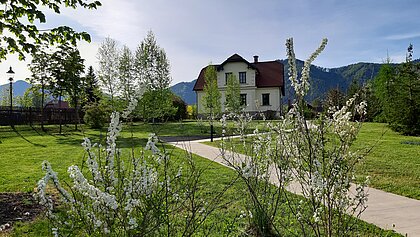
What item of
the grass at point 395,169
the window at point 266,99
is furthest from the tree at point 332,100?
the window at point 266,99

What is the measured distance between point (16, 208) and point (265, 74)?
3618 centimetres

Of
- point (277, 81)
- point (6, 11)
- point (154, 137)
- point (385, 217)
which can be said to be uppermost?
point (277, 81)

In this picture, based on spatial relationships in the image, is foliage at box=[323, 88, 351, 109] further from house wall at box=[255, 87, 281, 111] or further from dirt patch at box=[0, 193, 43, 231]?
house wall at box=[255, 87, 281, 111]

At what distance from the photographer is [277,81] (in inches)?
1489

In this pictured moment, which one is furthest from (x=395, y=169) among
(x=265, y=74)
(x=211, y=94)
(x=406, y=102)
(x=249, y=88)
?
(x=265, y=74)

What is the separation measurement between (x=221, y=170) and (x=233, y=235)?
4.30m

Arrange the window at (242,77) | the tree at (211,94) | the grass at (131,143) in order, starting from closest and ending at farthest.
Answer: the grass at (131,143) < the tree at (211,94) < the window at (242,77)

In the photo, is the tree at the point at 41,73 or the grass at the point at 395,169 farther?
the tree at the point at 41,73

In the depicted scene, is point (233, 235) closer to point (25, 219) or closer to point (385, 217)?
point (385, 217)

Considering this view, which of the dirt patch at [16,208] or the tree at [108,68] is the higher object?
the tree at [108,68]

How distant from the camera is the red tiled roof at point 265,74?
37594 millimetres

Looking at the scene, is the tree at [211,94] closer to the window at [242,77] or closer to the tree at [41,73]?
the window at [242,77]

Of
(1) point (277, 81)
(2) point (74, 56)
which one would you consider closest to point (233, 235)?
(2) point (74, 56)

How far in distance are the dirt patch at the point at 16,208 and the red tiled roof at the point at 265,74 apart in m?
33.5
